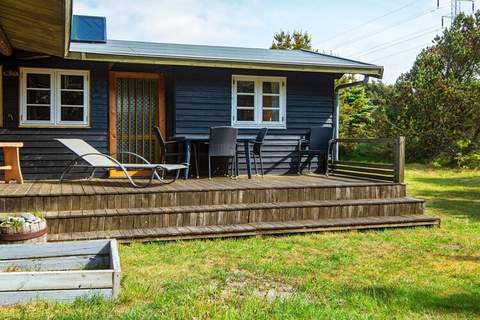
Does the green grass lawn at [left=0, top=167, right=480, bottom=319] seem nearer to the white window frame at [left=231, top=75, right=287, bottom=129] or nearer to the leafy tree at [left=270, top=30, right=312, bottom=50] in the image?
the white window frame at [left=231, top=75, right=287, bottom=129]

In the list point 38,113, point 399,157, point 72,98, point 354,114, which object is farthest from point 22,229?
point 354,114

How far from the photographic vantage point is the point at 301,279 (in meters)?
3.80

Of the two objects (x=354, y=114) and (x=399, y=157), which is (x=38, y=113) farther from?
(x=354, y=114)

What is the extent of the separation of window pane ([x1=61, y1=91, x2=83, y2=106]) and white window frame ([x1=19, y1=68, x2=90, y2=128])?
64 mm

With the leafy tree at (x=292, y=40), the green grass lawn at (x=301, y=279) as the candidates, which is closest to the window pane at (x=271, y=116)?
the green grass lawn at (x=301, y=279)

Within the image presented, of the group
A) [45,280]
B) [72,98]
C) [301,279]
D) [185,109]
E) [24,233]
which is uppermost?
[72,98]

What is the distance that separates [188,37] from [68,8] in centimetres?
2350

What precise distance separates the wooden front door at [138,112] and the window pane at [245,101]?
4.17ft

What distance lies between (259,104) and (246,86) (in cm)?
38

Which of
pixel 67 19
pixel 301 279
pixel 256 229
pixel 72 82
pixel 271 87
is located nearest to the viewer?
pixel 301 279

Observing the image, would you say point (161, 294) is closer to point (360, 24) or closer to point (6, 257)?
point (6, 257)

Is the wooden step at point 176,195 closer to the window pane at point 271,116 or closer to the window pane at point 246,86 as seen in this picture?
Answer: the window pane at point 271,116

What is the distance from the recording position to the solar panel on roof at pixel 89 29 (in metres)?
8.13

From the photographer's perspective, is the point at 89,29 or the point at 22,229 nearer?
→ the point at 22,229
